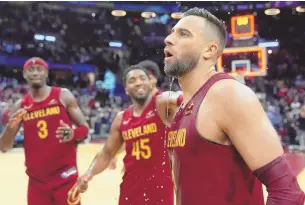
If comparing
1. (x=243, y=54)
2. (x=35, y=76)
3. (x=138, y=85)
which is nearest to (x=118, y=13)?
(x=243, y=54)

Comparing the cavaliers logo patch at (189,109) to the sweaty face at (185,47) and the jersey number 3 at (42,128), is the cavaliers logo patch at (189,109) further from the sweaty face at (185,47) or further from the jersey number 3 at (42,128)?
the jersey number 3 at (42,128)

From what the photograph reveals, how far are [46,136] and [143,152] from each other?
1092 millimetres

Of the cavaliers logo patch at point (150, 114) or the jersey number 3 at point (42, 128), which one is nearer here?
the cavaliers logo patch at point (150, 114)

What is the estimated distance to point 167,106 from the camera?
11.5ft

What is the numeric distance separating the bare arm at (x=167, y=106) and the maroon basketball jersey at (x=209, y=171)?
1.69 metres

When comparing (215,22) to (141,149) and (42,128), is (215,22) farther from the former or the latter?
(42,128)

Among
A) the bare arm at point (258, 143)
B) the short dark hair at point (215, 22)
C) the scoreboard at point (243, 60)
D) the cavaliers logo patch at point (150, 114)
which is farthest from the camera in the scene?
the scoreboard at point (243, 60)

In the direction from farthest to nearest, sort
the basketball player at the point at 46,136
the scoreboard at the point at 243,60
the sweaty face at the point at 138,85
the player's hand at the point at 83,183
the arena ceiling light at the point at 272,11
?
the arena ceiling light at the point at 272,11, the scoreboard at the point at 243,60, the basketball player at the point at 46,136, the sweaty face at the point at 138,85, the player's hand at the point at 83,183

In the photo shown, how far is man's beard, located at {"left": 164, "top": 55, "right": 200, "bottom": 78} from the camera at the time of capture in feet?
5.78

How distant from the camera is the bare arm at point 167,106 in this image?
11.2 feet

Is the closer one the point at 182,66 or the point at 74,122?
the point at 182,66

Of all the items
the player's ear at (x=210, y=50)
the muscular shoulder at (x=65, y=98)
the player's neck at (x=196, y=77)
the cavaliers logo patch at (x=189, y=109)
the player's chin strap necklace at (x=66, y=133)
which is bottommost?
the player's chin strap necklace at (x=66, y=133)

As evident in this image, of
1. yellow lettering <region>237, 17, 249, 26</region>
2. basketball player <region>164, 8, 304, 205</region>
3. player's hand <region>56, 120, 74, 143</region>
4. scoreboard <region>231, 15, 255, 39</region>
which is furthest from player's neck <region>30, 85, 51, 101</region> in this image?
yellow lettering <region>237, 17, 249, 26</region>

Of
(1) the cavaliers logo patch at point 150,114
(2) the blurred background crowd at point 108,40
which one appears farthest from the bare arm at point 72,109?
(2) the blurred background crowd at point 108,40
